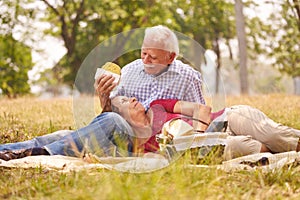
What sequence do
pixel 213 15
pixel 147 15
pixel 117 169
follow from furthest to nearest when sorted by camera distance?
pixel 213 15 < pixel 147 15 < pixel 117 169

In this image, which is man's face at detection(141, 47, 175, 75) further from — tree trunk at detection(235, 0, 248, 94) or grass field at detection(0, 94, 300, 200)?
tree trunk at detection(235, 0, 248, 94)

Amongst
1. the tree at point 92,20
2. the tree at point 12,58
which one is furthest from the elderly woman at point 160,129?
the tree at point 92,20

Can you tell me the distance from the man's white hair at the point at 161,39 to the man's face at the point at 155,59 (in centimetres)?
3

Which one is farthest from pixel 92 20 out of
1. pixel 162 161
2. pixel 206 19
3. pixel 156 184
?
pixel 156 184

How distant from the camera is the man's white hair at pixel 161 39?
349 cm

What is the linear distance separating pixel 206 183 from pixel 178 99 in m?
0.99

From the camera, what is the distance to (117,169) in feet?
9.45

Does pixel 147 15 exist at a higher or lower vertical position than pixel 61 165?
higher

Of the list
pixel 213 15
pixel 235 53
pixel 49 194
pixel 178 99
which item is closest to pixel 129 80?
pixel 178 99

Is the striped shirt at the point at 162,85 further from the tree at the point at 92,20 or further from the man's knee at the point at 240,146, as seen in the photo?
the tree at the point at 92,20

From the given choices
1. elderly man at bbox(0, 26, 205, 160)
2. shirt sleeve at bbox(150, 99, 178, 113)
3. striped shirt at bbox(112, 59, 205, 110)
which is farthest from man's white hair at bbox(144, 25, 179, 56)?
shirt sleeve at bbox(150, 99, 178, 113)

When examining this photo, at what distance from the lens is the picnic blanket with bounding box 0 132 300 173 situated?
3.04 m

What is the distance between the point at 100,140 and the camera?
3475 millimetres

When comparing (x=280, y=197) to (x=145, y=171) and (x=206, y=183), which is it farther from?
(x=145, y=171)
